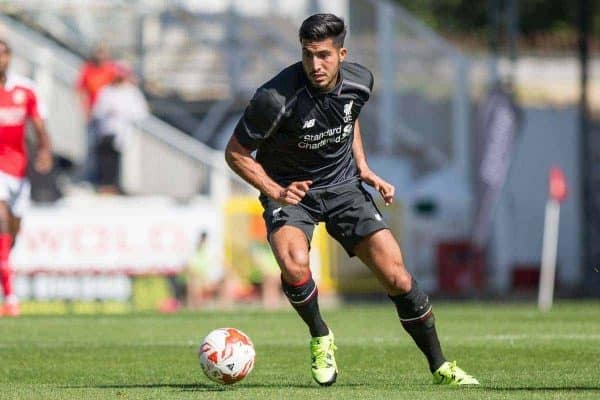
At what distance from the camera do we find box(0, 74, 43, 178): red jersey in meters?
15.7

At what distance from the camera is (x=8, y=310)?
53.6ft

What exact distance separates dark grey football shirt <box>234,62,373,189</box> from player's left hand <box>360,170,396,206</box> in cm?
8

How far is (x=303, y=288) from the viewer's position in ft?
30.6

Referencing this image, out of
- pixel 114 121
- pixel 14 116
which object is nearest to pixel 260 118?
pixel 14 116

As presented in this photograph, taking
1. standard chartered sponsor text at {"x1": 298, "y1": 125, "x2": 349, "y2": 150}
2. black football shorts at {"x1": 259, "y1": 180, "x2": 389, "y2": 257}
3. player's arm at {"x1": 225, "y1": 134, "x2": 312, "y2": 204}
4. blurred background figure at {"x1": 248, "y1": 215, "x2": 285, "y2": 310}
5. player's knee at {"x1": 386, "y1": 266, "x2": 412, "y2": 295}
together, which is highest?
standard chartered sponsor text at {"x1": 298, "y1": 125, "x2": 349, "y2": 150}

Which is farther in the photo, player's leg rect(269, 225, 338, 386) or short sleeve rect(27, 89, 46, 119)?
short sleeve rect(27, 89, 46, 119)

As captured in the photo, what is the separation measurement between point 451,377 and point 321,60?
2006mm

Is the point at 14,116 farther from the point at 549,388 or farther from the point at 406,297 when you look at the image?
the point at 549,388

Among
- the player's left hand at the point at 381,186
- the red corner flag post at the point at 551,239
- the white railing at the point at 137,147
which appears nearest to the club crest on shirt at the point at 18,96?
the player's left hand at the point at 381,186

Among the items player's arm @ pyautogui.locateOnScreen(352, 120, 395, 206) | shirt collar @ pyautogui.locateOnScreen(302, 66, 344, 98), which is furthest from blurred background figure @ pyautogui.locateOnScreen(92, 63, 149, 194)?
shirt collar @ pyautogui.locateOnScreen(302, 66, 344, 98)

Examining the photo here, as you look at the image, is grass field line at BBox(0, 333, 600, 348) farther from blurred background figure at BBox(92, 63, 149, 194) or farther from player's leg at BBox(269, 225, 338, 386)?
blurred background figure at BBox(92, 63, 149, 194)

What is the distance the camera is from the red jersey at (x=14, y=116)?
15.7 metres

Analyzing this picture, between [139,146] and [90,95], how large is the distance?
1.51 meters

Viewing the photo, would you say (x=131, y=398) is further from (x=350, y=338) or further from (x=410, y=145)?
(x=410, y=145)
